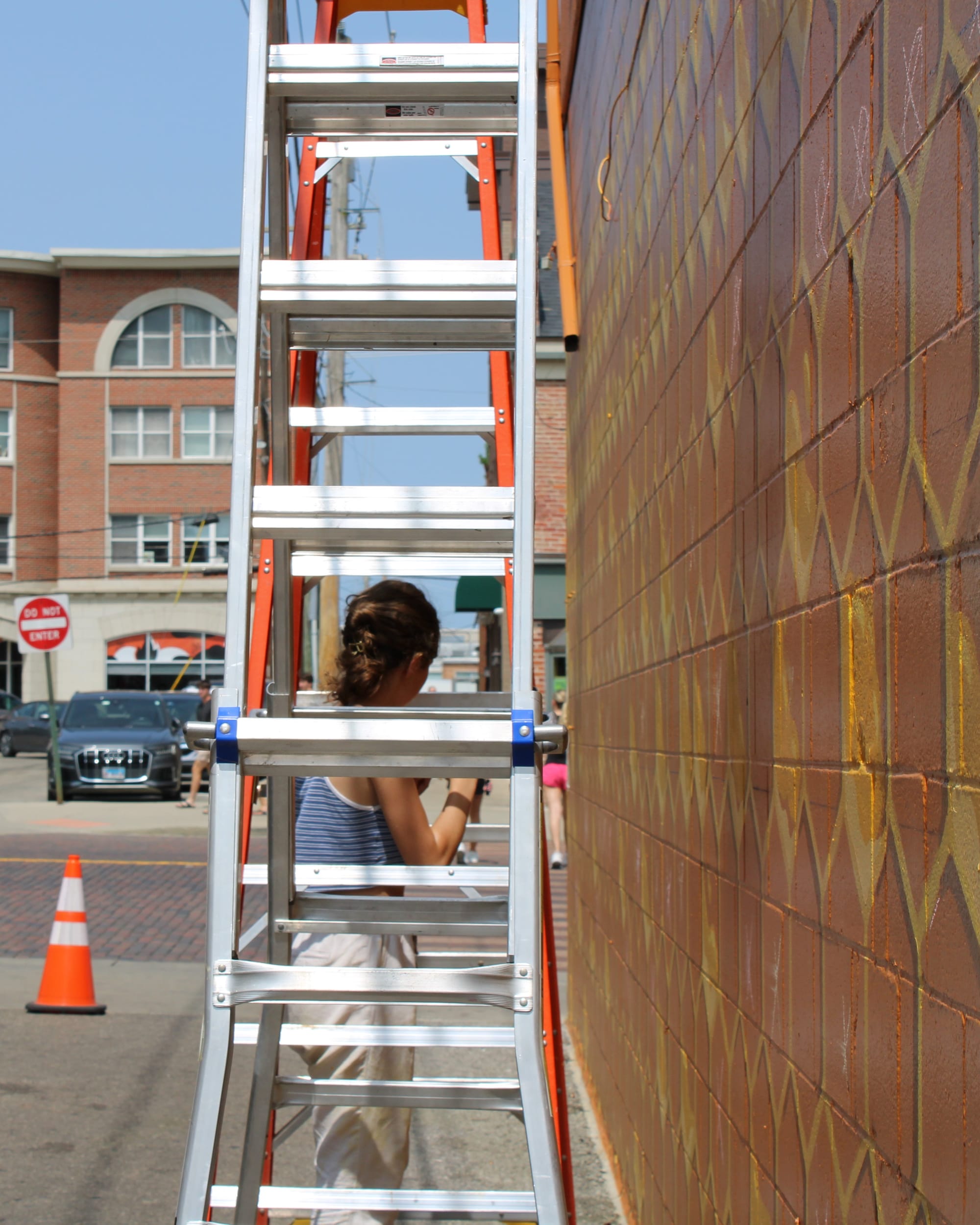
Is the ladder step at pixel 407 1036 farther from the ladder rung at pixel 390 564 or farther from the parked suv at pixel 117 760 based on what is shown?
the parked suv at pixel 117 760

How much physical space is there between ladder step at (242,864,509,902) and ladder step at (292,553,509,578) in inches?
26.0

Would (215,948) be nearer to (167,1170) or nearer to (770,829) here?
(770,829)

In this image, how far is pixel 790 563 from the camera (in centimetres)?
196

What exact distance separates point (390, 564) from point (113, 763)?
18.3 meters

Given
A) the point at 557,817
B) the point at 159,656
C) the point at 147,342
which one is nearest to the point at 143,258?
the point at 147,342

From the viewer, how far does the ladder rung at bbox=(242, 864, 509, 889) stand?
2939 mm

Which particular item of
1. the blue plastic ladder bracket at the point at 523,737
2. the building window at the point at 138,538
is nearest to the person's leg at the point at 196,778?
the blue plastic ladder bracket at the point at 523,737

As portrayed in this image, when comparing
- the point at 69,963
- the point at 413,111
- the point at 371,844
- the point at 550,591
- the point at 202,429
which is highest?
the point at 202,429

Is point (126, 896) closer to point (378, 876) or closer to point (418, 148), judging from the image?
point (378, 876)

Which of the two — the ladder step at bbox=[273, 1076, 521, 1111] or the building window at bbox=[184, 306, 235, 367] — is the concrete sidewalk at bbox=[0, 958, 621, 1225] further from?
the building window at bbox=[184, 306, 235, 367]

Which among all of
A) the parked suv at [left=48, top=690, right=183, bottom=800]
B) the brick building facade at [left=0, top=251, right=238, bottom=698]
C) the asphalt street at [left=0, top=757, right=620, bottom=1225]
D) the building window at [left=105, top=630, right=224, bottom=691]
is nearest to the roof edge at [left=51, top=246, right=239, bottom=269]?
the brick building facade at [left=0, top=251, right=238, bottom=698]

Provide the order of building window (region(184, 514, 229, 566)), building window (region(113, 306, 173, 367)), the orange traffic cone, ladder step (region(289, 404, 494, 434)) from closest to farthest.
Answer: ladder step (region(289, 404, 494, 434))
the orange traffic cone
building window (region(184, 514, 229, 566))
building window (region(113, 306, 173, 367))

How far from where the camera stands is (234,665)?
213 centimetres

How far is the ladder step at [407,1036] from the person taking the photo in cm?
231
